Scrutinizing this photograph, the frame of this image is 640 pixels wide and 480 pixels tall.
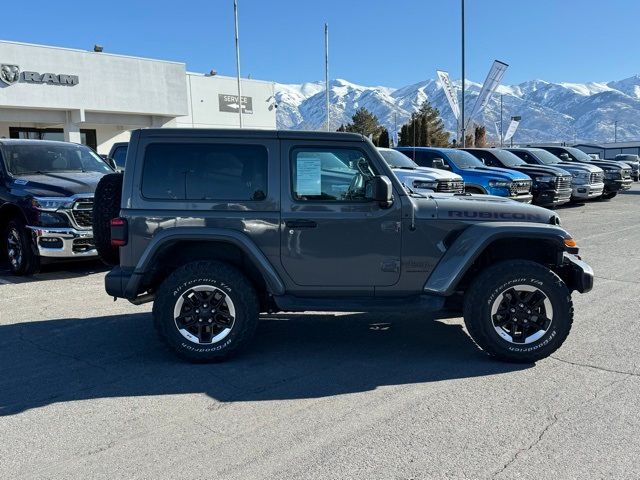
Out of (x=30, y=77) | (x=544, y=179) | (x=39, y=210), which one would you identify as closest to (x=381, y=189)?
(x=39, y=210)

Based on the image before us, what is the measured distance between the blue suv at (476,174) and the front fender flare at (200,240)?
929cm

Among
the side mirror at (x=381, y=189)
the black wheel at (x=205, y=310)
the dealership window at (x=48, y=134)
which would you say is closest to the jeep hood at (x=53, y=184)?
the black wheel at (x=205, y=310)

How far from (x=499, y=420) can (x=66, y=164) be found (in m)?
8.20

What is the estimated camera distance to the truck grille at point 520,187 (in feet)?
45.3

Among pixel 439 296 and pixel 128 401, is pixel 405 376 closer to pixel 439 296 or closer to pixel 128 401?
pixel 439 296

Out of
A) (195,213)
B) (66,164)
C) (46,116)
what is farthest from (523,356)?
(46,116)

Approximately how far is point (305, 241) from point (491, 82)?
29251mm

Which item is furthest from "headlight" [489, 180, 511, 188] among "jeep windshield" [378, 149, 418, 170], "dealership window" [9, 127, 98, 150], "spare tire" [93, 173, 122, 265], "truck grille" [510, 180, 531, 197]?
"dealership window" [9, 127, 98, 150]

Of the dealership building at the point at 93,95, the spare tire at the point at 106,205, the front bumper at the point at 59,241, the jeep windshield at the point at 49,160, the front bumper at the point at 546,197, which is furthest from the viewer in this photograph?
the dealership building at the point at 93,95

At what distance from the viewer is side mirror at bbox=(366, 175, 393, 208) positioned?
14.6ft

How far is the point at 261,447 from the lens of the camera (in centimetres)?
335

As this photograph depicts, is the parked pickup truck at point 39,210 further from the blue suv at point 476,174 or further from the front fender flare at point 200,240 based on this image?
the blue suv at point 476,174

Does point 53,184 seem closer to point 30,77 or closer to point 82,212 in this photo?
point 82,212

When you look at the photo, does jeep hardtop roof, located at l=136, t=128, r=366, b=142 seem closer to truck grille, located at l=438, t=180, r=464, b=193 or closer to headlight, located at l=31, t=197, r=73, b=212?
headlight, located at l=31, t=197, r=73, b=212
